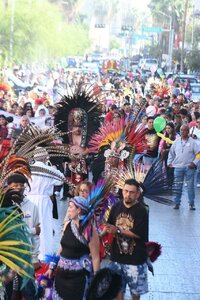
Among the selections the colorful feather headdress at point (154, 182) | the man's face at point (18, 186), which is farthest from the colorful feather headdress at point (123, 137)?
the man's face at point (18, 186)

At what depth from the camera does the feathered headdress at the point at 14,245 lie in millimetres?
7449

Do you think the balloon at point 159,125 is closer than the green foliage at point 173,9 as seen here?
Yes

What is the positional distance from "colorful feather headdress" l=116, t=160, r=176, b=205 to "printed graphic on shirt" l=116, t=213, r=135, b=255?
5.60 feet

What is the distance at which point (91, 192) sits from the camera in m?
9.77

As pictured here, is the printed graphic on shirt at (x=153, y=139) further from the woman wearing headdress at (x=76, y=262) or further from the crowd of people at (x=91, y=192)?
the woman wearing headdress at (x=76, y=262)

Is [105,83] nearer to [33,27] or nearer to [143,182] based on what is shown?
[33,27]

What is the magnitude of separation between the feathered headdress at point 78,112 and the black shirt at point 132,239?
771cm

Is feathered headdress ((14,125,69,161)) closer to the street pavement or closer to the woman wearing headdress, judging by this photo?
the woman wearing headdress

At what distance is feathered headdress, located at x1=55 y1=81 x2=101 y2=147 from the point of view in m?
17.8

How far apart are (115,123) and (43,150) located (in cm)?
514

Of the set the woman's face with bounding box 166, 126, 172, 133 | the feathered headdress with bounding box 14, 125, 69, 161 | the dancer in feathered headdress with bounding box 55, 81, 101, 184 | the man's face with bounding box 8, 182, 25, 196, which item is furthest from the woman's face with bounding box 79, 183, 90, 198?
the woman's face with bounding box 166, 126, 172, 133

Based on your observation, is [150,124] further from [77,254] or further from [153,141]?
[77,254]

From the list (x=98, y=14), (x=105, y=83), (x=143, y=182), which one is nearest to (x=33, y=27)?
(x=105, y=83)

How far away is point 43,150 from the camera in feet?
35.5
